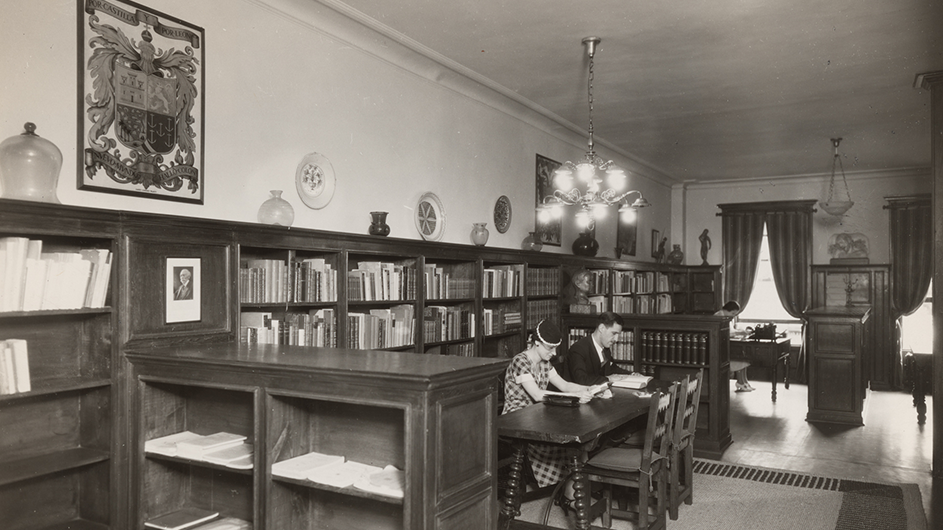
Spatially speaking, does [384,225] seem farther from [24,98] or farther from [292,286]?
[24,98]

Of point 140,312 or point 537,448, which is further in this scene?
point 537,448

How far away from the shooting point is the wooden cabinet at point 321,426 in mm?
2531

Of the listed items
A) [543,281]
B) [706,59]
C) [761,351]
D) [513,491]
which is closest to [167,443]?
[513,491]

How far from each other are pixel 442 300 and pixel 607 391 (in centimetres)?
178

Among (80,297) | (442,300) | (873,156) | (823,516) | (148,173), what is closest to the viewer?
(80,297)

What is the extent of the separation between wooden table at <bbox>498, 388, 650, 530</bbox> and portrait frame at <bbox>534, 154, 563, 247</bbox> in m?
4.01

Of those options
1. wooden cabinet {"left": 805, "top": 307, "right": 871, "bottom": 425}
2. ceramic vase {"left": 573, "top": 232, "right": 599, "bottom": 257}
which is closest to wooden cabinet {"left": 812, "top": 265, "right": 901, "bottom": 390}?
wooden cabinet {"left": 805, "top": 307, "right": 871, "bottom": 425}

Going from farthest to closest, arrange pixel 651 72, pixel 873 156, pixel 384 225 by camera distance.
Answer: pixel 873 156
pixel 651 72
pixel 384 225

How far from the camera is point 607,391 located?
17.0 ft

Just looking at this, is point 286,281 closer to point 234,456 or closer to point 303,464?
point 234,456

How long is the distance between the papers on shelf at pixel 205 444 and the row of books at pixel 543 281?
4.73 m

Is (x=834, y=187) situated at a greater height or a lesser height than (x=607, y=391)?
greater

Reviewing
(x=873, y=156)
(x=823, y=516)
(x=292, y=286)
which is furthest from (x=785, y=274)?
(x=292, y=286)

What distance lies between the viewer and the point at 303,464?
298cm
